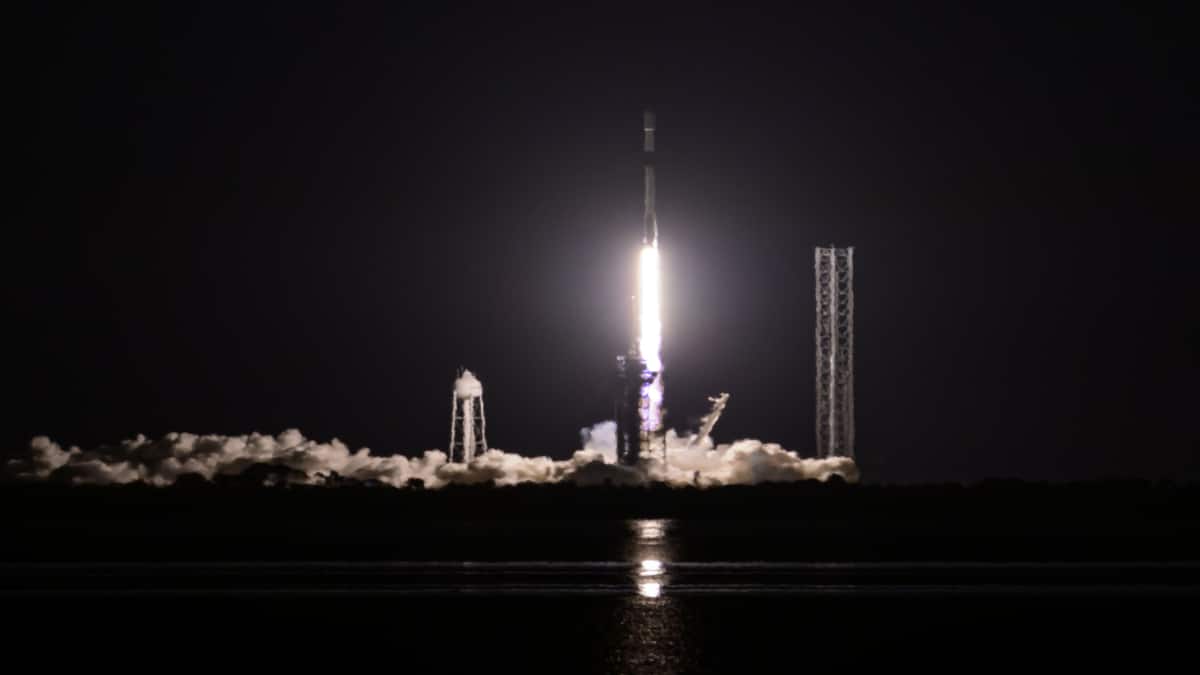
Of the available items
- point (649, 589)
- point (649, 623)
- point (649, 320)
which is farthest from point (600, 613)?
point (649, 320)

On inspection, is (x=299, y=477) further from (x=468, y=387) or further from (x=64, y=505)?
(x=64, y=505)

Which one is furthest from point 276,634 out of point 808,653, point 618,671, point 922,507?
point 922,507

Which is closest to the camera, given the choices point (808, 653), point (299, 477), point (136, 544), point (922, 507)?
point (808, 653)

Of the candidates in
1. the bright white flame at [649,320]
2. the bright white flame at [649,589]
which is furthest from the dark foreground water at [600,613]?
the bright white flame at [649,320]

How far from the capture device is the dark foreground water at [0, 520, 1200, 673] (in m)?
17.5

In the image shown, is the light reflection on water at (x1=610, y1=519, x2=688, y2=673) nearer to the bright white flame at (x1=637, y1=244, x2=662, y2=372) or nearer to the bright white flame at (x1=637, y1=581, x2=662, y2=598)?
the bright white flame at (x1=637, y1=581, x2=662, y2=598)

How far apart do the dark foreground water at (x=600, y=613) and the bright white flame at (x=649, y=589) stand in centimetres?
4

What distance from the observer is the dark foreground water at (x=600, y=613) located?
57.6 ft

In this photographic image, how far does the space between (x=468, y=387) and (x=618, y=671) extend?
93.4 metres

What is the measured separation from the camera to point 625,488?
8238cm

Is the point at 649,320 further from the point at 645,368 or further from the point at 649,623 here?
the point at 649,623

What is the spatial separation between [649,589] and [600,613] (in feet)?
10.3

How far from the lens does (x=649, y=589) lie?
2453 centimetres

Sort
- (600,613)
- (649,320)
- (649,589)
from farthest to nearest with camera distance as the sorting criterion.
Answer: (649,320) → (649,589) → (600,613)
